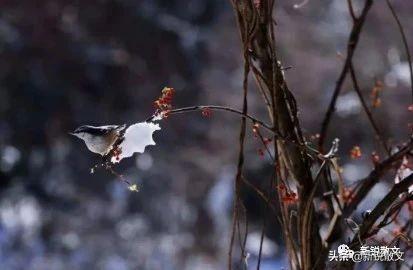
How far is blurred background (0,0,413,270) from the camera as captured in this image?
2697mm

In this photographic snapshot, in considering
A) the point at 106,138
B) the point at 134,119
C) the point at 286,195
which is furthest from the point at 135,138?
the point at 134,119

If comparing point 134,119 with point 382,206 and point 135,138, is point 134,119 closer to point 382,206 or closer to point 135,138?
point 135,138

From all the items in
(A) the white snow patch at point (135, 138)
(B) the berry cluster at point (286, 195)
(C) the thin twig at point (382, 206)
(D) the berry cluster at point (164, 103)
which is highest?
(D) the berry cluster at point (164, 103)

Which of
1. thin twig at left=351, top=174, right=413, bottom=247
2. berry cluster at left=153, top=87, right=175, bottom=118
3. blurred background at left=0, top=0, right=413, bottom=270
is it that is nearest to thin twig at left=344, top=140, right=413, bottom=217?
thin twig at left=351, top=174, right=413, bottom=247

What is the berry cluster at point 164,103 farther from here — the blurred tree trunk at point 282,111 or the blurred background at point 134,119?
the blurred background at point 134,119

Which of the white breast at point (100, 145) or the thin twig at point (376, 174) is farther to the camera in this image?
the white breast at point (100, 145)

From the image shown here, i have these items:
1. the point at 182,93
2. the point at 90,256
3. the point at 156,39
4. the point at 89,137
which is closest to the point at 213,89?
the point at 182,93

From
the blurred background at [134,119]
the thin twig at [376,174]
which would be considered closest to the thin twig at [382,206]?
the thin twig at [376,174]

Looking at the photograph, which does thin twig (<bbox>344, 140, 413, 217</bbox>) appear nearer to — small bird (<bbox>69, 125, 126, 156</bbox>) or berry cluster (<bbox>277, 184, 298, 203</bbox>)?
berry cluster (<bbox>277, 184, 298, 203</bbox>)

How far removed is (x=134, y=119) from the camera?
2.63m

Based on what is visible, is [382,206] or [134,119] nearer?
[382,206]

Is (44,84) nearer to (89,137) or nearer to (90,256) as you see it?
(90,256)

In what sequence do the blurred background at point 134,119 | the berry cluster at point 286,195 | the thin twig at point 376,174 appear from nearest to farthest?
1. the thin twig at point 376,174
2. the berry cluster at point 286,195
3. the blurred background at point 134,119

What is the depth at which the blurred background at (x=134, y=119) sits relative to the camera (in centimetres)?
270
